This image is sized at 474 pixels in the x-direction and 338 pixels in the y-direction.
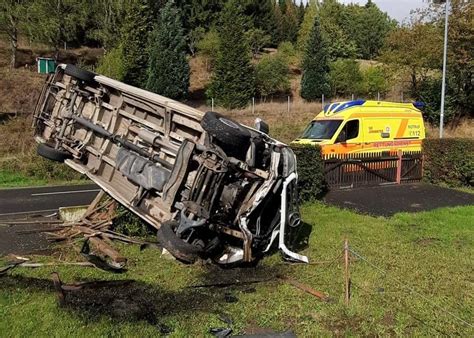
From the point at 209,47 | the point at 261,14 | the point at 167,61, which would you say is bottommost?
the point at 167,61

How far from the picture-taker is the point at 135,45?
37375mm

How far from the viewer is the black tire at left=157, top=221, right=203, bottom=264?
6230 mm

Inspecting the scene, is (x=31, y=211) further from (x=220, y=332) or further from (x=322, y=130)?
(x=322, y=130)

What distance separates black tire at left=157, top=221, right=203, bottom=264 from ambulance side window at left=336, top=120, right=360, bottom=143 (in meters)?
10.1

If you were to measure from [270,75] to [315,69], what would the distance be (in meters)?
4.12

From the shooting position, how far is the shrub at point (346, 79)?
4509cm

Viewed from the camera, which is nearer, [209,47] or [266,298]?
[266,298]

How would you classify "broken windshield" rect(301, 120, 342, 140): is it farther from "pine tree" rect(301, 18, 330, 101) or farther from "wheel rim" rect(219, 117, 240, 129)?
"pine tree" rect(301, 18, 330, 101)

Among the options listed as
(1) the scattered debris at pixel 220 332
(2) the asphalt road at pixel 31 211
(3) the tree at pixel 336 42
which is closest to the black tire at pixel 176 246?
(1) the scattered debris at pixel 220 332

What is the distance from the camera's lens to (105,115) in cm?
857

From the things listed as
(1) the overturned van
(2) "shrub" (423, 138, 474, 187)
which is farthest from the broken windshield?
(1) the overturned van

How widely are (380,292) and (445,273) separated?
1441mm

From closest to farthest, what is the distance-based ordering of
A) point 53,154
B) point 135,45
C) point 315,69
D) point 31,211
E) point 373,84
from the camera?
point 53,154 → point 31,211 → point 135,45 → point 315,69 → point 373,84

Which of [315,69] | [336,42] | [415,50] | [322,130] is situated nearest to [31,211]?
[322,130]
